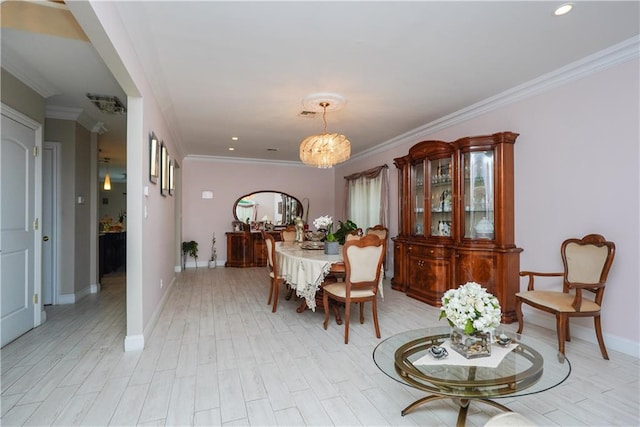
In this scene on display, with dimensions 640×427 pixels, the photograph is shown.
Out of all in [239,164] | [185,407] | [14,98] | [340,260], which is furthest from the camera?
[239,164]

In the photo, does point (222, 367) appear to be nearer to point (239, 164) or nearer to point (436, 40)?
point (436, 40)

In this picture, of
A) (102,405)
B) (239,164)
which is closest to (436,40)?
(102,405)

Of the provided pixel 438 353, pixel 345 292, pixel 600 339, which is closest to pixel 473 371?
pixel 438 353

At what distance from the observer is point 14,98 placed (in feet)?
9.36

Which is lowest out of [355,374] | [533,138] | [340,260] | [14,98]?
[355,374]

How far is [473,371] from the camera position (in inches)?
60.1

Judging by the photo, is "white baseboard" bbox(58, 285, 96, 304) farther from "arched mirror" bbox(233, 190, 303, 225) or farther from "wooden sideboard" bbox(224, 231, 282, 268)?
"arched mirror" bbox(233, 190, 303, 225)

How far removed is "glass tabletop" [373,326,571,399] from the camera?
4.62 feet

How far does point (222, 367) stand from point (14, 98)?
3.02m

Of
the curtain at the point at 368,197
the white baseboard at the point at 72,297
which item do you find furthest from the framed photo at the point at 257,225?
the white baseboard at the point at 72,297

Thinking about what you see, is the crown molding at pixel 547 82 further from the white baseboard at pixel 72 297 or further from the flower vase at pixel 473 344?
the white baseboard at pixel 72 297

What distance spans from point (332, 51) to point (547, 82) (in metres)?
2.26

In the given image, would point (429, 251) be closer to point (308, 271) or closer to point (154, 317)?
point (308, 271)

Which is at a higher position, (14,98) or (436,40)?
(436,40)
